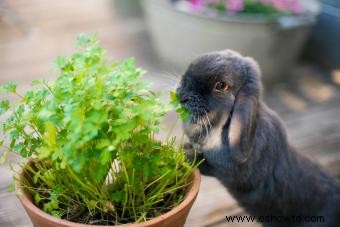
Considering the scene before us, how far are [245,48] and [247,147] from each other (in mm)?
1535

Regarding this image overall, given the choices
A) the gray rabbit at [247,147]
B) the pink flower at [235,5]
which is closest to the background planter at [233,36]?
the pink flower at [235,5]

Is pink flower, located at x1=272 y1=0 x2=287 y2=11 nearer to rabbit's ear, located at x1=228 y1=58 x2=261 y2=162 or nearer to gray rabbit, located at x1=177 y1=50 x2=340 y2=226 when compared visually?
gray rabbit, located at x1=177 y1=50 x2=340 y2=226


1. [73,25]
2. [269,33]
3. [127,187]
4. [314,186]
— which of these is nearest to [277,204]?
[314,186]

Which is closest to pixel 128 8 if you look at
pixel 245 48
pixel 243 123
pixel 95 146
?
pixel 245 48

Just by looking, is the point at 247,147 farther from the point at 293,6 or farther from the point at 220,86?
the point at 293,6

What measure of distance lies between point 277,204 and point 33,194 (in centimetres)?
89

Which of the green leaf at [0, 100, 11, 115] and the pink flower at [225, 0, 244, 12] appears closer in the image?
the green leaf at [0, 100, 11, 115]

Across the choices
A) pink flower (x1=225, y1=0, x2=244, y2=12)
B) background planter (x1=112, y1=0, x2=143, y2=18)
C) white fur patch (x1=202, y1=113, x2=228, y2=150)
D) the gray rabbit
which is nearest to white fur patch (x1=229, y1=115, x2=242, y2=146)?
the gray rabbit

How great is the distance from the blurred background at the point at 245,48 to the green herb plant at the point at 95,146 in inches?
42.2

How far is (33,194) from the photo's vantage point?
1.31 m

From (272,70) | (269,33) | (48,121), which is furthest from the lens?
(272,70)

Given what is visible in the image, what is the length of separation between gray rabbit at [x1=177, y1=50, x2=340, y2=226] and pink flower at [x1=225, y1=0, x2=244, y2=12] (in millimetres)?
1394

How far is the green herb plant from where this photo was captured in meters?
1.07

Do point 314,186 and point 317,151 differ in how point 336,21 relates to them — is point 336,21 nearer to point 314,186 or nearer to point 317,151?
point 317,151
